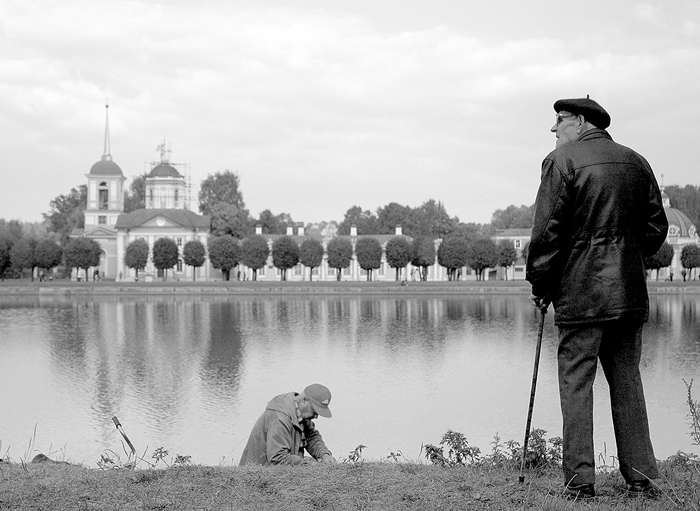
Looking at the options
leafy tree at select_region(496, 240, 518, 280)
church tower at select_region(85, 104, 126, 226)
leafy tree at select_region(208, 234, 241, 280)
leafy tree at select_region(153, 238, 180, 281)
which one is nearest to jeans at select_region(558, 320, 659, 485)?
leafy tree at select_region(208, 234, 241, 280)

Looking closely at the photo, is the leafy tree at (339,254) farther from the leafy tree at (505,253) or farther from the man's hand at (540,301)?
the man's hand at (540,301)

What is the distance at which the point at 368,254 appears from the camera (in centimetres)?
7500

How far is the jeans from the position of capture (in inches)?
174

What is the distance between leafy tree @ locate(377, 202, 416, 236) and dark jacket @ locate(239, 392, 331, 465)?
93815 mm

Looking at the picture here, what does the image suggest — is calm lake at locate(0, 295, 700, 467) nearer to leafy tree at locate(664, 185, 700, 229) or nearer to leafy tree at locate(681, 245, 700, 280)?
leafy tree at locate(681, 245, 700, 280)

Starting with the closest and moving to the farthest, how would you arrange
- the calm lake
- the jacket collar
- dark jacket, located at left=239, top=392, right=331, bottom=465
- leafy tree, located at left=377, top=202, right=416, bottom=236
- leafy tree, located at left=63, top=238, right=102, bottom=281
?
the jacket collar
dark jacket, located at left=239, top=392, right=331, bottom=465
the calm lake
leafy tree, located at left=63, top=238, right=102, bottom=281
leafy tree, located at left=377, top=202, right=416, bottom=236

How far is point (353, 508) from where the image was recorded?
4352 millimetres

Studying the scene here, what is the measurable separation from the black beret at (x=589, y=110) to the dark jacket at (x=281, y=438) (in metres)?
3.43

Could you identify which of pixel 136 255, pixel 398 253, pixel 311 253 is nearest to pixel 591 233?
pixel 311 253

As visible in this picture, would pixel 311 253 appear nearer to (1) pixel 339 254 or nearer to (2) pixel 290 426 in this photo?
(1) pixel 339 254

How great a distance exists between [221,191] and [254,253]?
95.7ft

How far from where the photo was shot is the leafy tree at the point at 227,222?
92.2 meters

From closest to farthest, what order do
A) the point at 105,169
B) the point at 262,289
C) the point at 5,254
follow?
the point at 262,289, the point at 5,254, the point at 105,169

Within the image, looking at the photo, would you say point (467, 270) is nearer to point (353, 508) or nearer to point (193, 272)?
point (193, 272)
